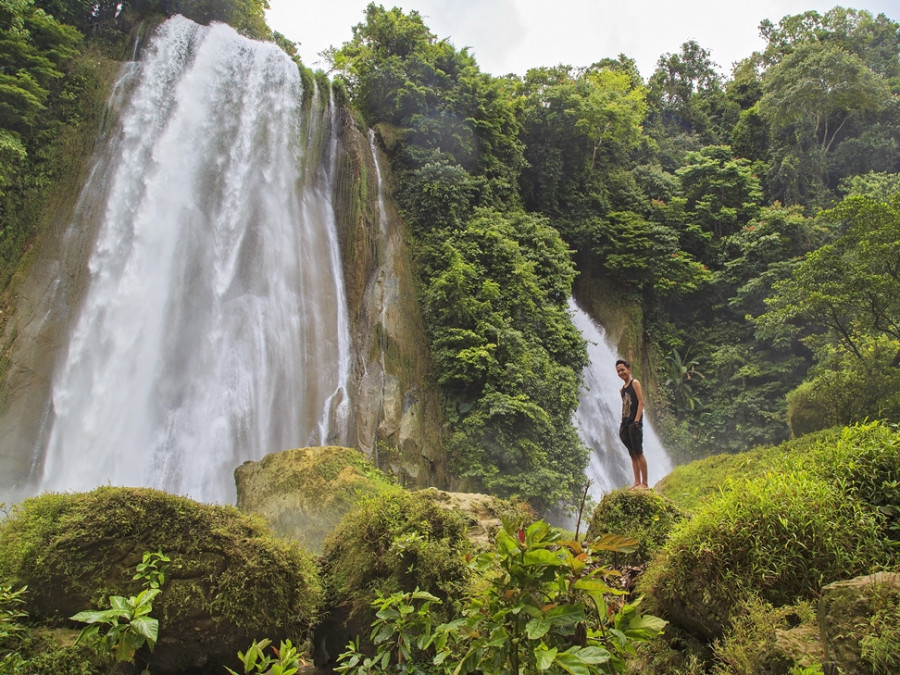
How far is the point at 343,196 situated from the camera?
14211 millimetres

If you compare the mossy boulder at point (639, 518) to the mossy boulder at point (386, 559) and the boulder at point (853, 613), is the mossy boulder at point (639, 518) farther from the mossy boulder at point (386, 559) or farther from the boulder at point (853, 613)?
the boulder at point (853, 613)

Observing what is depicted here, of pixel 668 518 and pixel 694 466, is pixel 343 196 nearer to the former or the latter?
pixel 694 466

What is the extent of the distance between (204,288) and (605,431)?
1111cm

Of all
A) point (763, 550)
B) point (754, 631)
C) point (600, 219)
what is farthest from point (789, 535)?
point (600, 219)

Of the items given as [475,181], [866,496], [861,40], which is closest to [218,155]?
[475,181]

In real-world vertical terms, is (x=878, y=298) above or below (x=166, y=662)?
above

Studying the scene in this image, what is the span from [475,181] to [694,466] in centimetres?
929

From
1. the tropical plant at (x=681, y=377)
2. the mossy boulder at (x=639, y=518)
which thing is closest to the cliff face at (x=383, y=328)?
the mossy boulder at (x=639, y=518)

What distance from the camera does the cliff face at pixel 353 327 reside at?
966 centimetres

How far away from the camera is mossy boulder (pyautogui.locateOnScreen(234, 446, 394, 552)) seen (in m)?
5.80

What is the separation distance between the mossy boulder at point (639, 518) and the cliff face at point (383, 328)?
267 inches

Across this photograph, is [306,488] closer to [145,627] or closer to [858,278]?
[145,627]

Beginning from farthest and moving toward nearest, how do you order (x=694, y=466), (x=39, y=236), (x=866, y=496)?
(x=39, y=236)
(x=694, y=466)
(x=866, y=496)

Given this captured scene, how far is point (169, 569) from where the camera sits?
3.14 metres
